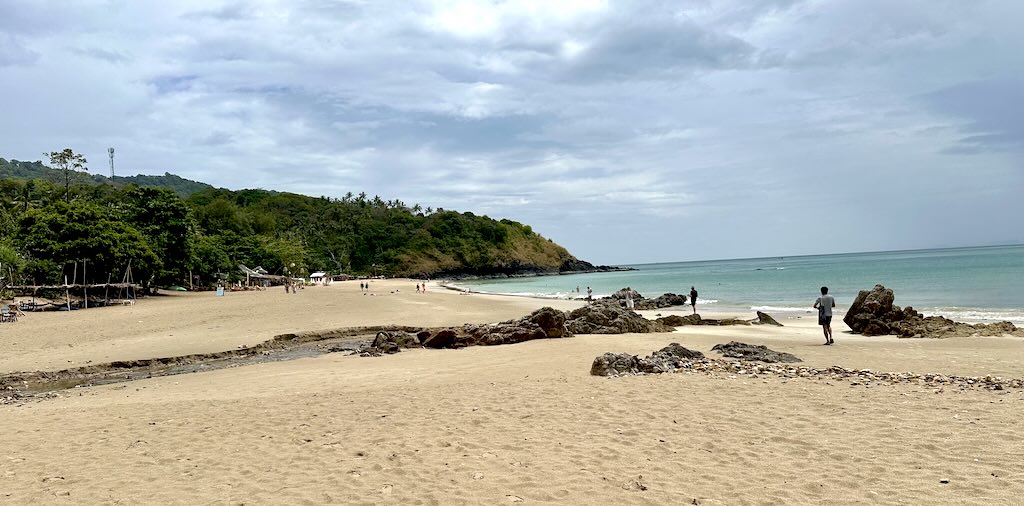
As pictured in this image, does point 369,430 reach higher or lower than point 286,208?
lower

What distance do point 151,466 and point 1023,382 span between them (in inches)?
466

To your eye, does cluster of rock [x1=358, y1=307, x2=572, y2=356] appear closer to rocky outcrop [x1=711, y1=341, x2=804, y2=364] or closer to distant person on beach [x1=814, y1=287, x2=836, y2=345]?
rocky outcrop [x1=711, y1=341, x2=804, y2=364]

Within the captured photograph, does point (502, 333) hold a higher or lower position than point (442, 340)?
higher

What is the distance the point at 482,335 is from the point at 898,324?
42.2 ft

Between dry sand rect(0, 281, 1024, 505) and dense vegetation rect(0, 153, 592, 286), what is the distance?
27763 millimetres

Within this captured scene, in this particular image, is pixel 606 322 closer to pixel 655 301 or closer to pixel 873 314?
pixel 873 314

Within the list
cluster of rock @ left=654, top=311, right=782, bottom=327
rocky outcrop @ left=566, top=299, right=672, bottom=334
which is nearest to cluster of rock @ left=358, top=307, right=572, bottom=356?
rocky outcrop @ left=566, top=299, right=672, bottom=334

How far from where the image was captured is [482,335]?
56.3 ft

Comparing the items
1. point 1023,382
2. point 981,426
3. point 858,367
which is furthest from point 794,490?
point 858,367

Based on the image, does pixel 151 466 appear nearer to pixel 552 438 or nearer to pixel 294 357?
pixel 552 438

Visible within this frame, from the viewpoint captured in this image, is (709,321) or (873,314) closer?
(873,314)

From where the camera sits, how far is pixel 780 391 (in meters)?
8.46

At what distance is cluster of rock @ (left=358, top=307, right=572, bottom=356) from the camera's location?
1686 centimetres

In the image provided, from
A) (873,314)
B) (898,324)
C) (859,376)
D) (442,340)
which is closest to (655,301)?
(873,314)
